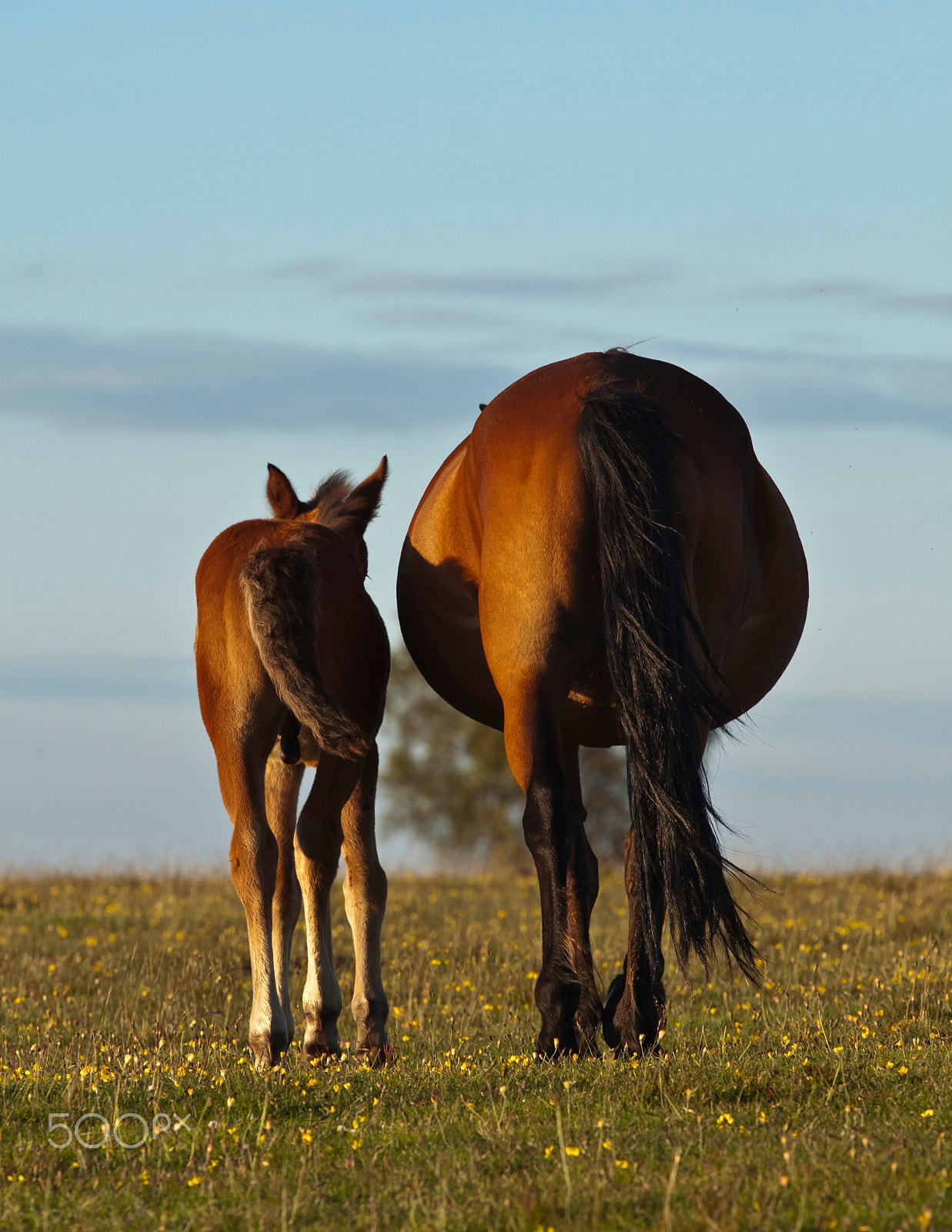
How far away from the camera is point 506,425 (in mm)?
5621

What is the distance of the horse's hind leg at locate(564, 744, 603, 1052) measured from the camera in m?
5.11

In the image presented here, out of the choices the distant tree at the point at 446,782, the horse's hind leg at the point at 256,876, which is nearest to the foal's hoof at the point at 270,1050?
the horse's hind leg at the point at 256,876

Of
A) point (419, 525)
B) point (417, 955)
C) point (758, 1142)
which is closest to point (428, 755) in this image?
point (417, 955)

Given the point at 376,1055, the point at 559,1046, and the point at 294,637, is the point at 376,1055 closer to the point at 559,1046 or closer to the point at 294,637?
the point at 559,1046

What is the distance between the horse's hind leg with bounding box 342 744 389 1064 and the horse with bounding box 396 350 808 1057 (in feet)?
3.44

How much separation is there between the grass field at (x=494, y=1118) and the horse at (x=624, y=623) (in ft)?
1.42

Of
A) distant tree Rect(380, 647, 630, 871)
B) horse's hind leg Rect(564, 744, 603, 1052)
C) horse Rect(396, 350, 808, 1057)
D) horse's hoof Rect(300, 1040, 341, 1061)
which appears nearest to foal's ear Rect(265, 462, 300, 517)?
horse Rect(396, 350, 808, 1057)

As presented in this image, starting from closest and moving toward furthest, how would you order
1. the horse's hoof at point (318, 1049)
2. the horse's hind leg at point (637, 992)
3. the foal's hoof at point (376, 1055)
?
1. the horse's hind leg at point (637, 992)
2. the foal's hoof at point (376, 1055)
3. the horse's hoof at point (318, 1049)

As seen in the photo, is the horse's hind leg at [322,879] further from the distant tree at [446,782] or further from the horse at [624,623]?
the distant tree at [446,782]

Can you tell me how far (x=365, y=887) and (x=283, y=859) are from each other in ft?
1.37

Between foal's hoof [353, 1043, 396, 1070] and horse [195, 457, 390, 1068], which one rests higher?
horse [195, 457, 390, 1068]

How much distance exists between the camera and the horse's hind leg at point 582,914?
511 centimetres

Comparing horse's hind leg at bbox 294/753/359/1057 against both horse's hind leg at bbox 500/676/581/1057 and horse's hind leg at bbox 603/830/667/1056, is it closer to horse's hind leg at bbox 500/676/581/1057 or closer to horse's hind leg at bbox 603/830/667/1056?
horse's hind leg at bbox 500/676/581/1057

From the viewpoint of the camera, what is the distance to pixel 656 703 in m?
5.10
